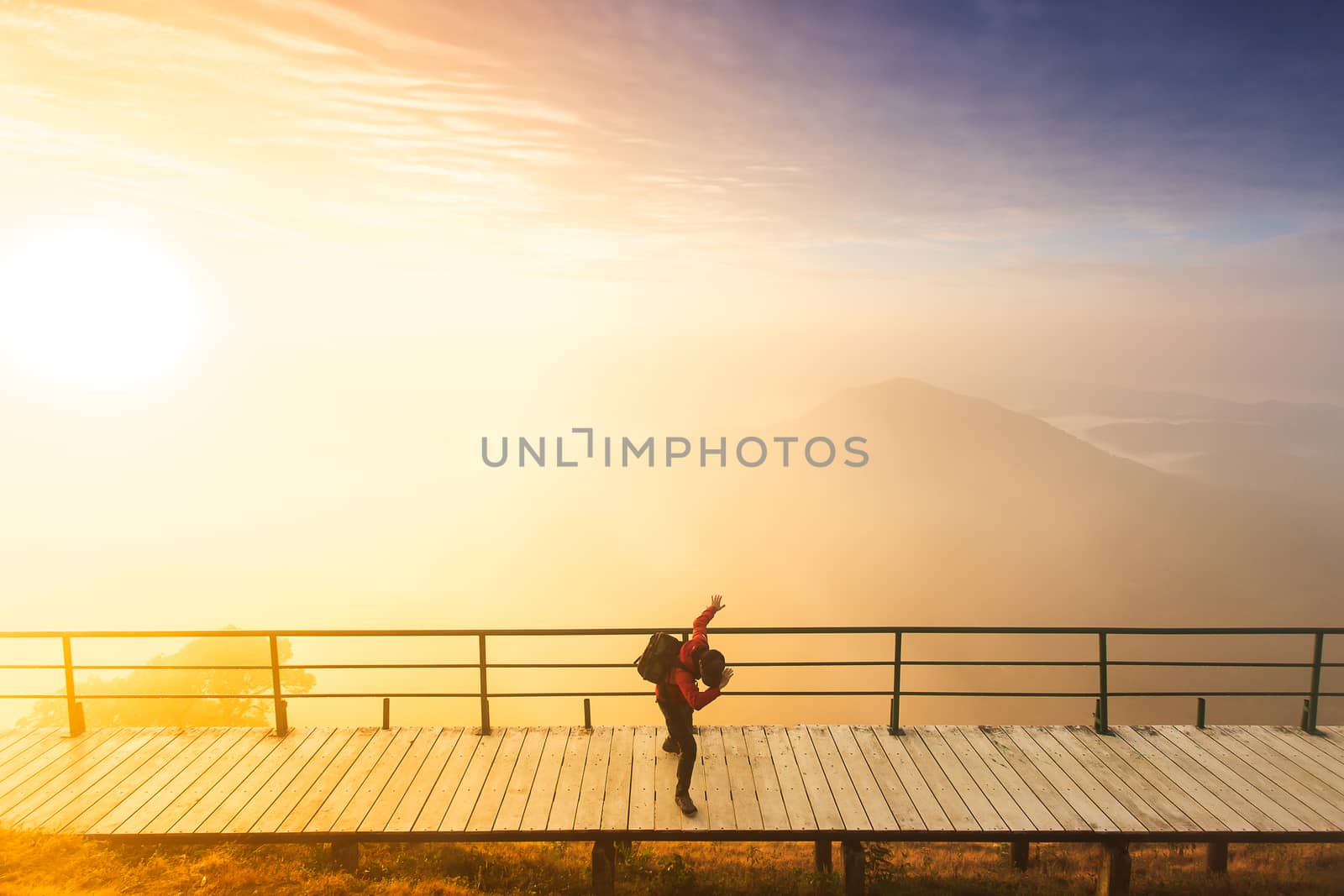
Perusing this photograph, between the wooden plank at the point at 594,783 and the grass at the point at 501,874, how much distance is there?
83 centimetres

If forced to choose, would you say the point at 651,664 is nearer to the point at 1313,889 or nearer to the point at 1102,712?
the point at 1102,712

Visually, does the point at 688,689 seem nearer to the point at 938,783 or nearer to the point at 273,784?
the point at 938,783

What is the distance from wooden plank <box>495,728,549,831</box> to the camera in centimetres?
648

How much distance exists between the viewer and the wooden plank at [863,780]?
21.2 ft

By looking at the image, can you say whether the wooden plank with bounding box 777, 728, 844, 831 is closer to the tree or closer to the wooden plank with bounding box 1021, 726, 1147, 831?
the wooden plank with bounding box 1021, 726, 1147, 831

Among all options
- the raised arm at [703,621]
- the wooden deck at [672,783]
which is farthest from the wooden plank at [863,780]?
the raised arm at [703,621]

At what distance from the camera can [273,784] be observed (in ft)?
23.2

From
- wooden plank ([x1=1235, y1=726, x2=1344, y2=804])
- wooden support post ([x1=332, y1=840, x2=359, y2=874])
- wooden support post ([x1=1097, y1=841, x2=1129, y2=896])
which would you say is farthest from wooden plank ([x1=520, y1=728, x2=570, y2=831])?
wooden plank ([x1=1235, y1=726, x2=1344, y2=804])

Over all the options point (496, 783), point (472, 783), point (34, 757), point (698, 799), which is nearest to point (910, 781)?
point (698, 799)

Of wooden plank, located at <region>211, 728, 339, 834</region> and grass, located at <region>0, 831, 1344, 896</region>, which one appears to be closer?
grass, located at <region>0, 831, 1344, 896</region>

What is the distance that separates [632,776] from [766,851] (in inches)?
183

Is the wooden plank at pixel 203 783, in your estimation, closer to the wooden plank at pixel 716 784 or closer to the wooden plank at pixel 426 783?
the wooden plank at pixel 426 783

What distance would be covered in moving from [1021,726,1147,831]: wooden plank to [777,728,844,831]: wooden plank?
245cm

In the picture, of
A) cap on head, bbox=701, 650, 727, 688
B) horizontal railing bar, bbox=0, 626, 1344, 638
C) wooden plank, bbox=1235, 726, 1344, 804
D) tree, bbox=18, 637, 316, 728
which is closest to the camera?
cap on head, bbox=701, 650, 727, 688
